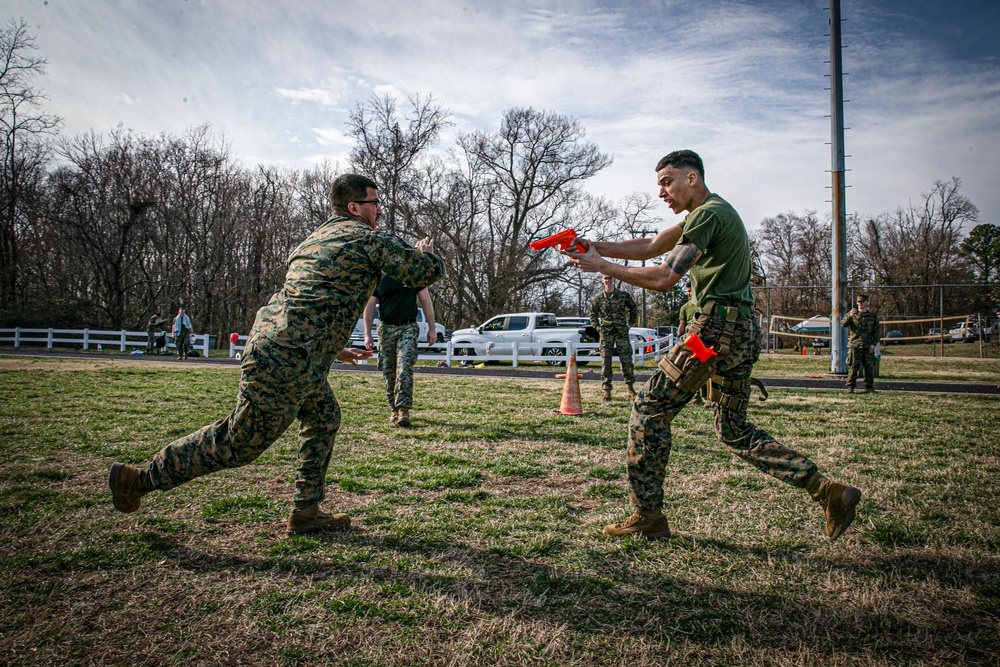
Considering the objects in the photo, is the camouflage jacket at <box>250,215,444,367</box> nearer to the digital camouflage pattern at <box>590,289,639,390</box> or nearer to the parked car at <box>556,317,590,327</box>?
the digital camouflage pattern at <box>590,289,639,390</box>

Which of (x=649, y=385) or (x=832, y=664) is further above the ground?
(x=649, y=385)

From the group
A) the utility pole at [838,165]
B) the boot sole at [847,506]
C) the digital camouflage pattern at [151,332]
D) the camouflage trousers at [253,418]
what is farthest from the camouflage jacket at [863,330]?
the digital camouflage pattern at [151,332]

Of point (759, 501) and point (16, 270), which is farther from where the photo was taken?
point (16, 270)

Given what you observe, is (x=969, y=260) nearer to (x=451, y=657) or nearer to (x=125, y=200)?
(x=451, y=657)

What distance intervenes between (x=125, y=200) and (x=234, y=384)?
30151mm

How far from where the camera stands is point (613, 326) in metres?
10.8

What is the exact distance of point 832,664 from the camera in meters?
2.14

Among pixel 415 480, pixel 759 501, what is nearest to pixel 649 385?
pixel 759 501

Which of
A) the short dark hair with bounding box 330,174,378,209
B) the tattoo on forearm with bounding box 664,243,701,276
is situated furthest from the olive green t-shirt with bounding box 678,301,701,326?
the short dark hair with bounding box 330,174,378,209

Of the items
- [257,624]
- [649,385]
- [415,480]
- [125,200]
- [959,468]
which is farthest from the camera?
[125,200]

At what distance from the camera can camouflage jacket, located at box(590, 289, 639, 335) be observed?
35.4ft

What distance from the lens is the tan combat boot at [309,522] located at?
11.4ft

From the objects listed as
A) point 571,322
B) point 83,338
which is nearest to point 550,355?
point 571,322

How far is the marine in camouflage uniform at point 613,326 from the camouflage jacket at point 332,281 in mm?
7863
